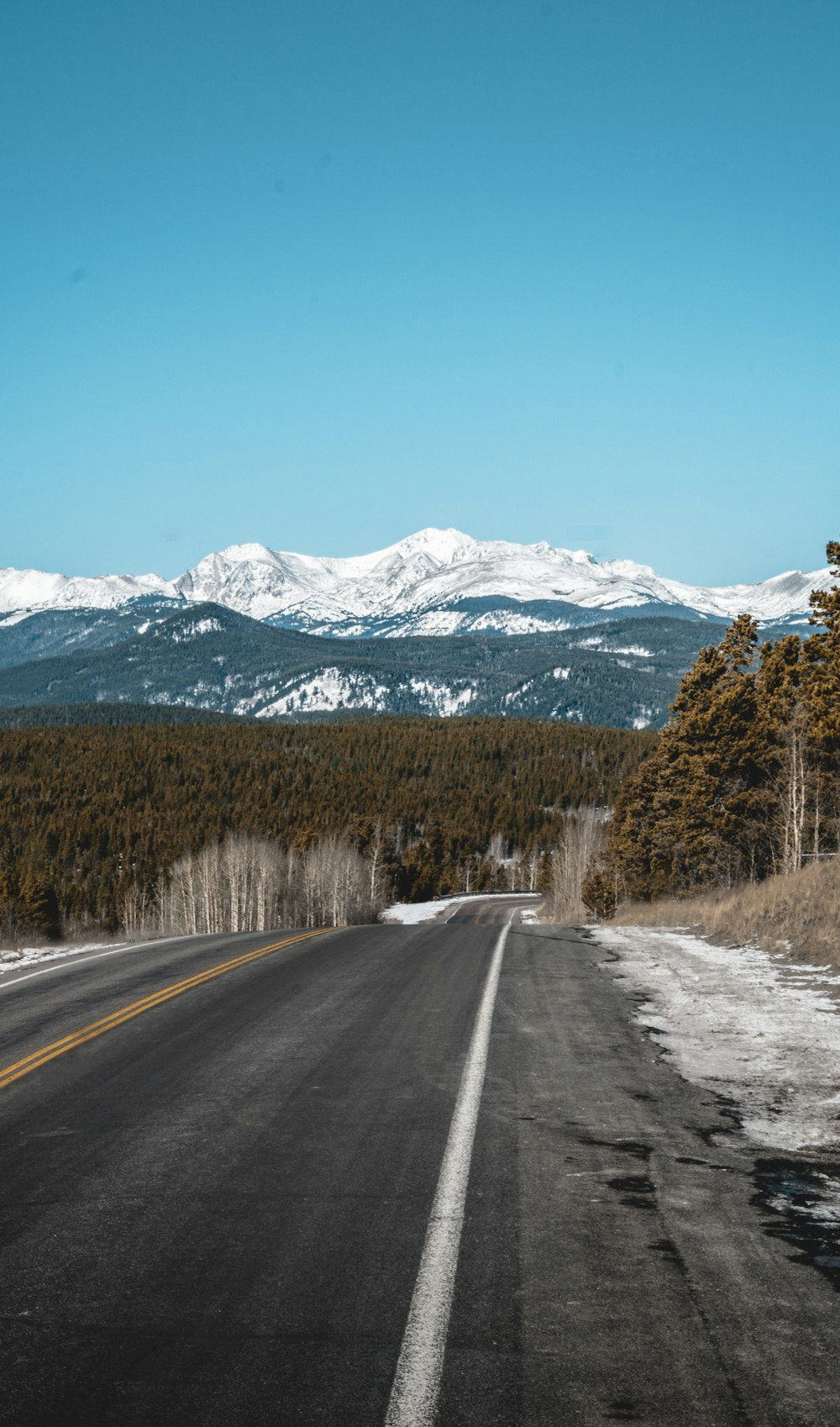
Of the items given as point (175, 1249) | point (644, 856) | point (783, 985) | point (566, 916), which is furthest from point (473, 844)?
point (175, 1249)

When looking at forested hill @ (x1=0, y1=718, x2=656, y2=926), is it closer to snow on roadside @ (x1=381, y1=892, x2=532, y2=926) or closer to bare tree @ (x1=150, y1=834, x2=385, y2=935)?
snow on roadside @ (x1=381, y1=892, x2=532, y2=926)

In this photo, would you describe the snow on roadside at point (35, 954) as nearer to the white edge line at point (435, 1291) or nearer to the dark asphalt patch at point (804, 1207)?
the white edge line at point (435, 1291)

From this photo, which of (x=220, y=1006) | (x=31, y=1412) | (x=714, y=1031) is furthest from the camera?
Result: (x=220, y=1006)

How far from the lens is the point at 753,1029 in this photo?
37.5ft

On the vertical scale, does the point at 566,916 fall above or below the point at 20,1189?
below

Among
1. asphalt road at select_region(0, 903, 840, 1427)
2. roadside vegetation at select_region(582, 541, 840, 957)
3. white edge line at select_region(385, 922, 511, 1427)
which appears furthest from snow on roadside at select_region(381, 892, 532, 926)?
white edge line at select_region(385, 922, 511, 1427)

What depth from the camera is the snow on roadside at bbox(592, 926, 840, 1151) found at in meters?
8.25

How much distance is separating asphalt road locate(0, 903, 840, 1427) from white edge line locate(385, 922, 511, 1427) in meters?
0.05

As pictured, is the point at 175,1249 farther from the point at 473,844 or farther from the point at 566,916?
the point at 473,844

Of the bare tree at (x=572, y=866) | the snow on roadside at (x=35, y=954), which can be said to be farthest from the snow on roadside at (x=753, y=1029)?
the bare tree at (x=572, y=866)

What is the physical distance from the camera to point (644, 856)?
5206 centimetres

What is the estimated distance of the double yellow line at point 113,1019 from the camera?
404 inches

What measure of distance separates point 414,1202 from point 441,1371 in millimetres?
1997

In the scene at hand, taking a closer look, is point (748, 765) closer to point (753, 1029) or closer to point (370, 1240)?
point (753, 1029)
